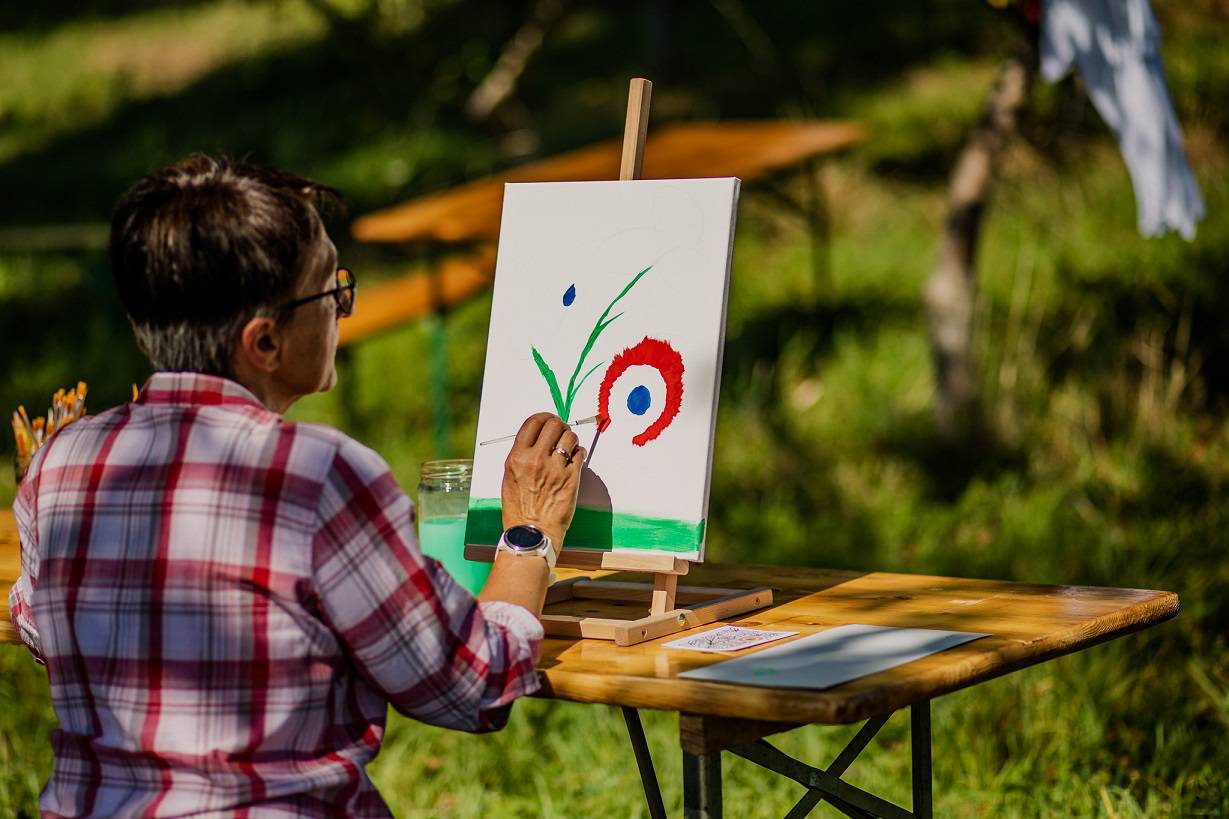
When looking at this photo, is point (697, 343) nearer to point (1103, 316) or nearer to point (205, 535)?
point (205, 535)

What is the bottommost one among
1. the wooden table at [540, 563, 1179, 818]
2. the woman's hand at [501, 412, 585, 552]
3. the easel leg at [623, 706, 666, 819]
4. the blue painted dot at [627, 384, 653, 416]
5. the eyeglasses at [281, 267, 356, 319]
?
the easel leg at [623, 706, 666, 819]

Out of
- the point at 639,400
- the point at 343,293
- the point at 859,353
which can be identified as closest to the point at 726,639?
the point at 639,400

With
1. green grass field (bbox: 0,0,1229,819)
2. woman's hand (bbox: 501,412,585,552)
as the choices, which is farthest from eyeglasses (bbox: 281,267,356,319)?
green grass field (bbox: 0,0,1229,819)

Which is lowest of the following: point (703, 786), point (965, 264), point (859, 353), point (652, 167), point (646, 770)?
point (646, 770)

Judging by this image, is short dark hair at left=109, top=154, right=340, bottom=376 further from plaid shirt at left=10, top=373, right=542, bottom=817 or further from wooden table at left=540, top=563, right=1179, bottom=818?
wooden table at left=540, top=563, right=1179, bottom=818

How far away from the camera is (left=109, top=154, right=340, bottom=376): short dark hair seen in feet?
5.44

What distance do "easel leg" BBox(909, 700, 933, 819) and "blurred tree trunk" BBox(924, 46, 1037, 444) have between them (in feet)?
9.76

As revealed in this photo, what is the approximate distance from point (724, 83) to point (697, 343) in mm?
8725

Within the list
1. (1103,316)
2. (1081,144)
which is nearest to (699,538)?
(1103,316)

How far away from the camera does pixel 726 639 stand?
6.56ft

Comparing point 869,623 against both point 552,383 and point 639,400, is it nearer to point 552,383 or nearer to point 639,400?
point 639,400

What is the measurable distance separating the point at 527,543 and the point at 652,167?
171 inches

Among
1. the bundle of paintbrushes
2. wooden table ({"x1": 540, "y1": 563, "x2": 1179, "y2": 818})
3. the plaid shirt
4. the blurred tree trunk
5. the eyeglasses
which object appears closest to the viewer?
the plaid shirt

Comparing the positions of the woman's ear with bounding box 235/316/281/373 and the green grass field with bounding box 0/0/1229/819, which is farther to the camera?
the green grass field with bounding box 0/0/1229/819
